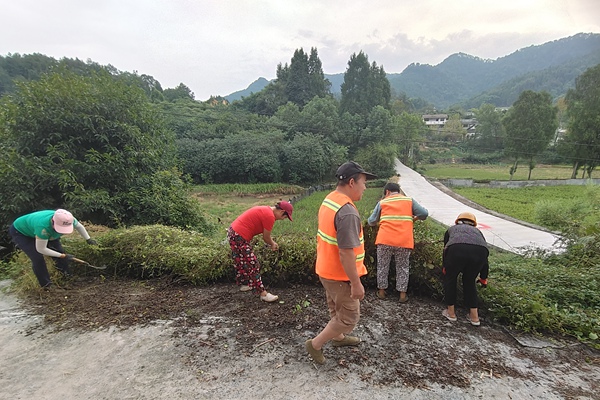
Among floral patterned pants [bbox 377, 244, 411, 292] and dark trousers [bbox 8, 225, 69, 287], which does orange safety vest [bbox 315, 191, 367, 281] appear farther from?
dark trousers [bbox 8, 225, 69, 287]

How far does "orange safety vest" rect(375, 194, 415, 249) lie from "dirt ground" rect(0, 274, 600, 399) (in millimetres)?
734

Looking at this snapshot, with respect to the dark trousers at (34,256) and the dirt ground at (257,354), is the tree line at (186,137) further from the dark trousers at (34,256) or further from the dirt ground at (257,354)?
the dirt ground at (257,354)

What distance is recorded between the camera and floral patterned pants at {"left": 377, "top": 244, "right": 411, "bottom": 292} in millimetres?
3596

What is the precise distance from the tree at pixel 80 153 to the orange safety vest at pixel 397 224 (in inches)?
230

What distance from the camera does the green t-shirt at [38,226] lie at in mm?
3561

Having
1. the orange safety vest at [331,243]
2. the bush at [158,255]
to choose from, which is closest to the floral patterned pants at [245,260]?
the bush at [158,255]

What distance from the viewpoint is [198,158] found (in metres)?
29.6

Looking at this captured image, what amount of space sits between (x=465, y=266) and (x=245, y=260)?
2379 millimetres

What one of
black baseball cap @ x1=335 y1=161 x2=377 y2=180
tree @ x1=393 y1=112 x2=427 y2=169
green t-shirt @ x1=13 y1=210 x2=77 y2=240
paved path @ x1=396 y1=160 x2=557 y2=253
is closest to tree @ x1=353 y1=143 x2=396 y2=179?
tree @ x1=393 y1=112 x2=427 y2=169

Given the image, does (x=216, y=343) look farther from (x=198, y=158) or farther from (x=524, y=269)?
(x=198, y=158)

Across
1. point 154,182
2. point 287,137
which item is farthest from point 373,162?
point 154,182

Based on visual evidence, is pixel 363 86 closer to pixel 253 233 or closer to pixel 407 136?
pixel 407 136

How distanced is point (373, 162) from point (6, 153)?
103ft

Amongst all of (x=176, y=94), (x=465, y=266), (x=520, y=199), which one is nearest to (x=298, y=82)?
(x=176, y=94)
